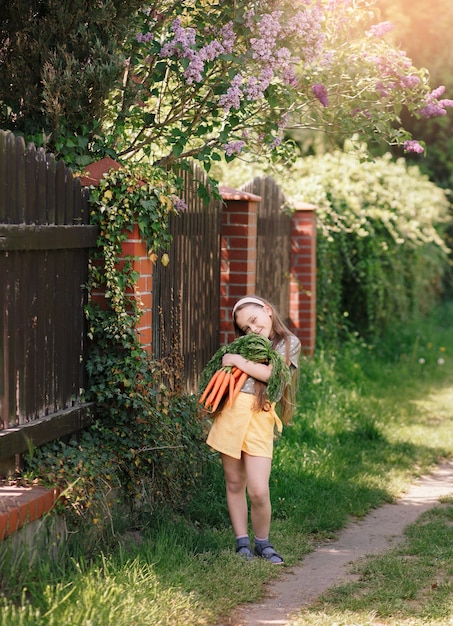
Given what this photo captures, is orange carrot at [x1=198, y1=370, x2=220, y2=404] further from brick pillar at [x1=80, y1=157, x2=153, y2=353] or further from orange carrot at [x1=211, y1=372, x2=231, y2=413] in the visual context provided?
brick pillar at [x1=80, y1=157, x2=153, y2=353]

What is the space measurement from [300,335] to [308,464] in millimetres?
3519

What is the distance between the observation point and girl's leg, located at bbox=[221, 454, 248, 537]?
5.21 metres

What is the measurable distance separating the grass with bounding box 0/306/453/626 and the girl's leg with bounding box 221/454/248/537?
0.49 feet

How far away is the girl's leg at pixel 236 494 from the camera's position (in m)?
5.21

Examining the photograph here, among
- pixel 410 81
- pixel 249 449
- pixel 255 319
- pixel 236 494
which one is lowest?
pixel 236 494

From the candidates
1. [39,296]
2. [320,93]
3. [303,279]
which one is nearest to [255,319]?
[39,296]

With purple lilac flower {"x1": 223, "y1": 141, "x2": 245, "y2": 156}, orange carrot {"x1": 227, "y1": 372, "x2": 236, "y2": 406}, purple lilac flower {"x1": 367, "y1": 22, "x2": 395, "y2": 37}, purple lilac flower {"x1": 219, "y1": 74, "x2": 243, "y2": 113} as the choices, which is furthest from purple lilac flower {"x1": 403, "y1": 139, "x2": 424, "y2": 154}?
orange carrot {"x1": 227, "y1": 372, "x2": 236, "y2": 406}

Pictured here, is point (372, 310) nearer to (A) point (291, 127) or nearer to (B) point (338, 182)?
(B) point (338, 182)

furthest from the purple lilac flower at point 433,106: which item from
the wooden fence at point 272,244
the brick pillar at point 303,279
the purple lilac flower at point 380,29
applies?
the brick pillar at point 303,279

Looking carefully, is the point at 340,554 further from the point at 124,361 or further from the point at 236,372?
the point at 124,361

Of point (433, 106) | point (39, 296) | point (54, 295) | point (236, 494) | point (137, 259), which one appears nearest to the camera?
point (39, 296)

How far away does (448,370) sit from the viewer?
12.5m

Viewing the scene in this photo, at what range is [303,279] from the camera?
10.4 m

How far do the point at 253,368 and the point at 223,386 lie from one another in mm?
190
